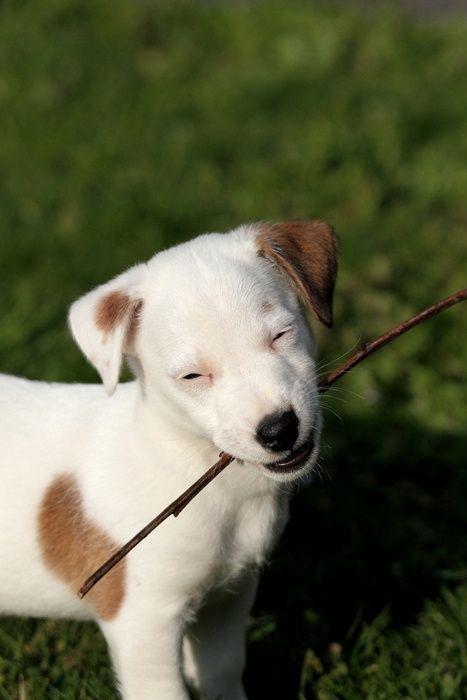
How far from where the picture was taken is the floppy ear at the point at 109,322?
11.7 feet

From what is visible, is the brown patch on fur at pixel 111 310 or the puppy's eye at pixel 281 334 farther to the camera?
the brown patch on fur at pixel 111 310

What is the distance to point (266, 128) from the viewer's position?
8.68 m

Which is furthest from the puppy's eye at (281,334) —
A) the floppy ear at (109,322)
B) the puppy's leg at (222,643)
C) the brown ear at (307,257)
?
the puppy's leg at (222,643)

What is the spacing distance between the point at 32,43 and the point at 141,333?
22.9ft

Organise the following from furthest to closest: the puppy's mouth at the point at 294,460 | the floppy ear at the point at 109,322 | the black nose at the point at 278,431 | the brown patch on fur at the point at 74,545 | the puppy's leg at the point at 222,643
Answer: the puppy's leg at the point at 222,643 < the brown patch on fur at the point at 74,545 < the floppy ear at the point at 109,322 < the puppy's mouth at the point at 294,460 < the black nose at the point at 278,431

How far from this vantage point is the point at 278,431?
10.5 ft

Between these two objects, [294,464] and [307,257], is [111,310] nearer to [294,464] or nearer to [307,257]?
[307,257]

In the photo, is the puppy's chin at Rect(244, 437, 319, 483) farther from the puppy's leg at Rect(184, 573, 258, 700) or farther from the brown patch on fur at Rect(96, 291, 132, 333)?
the puppy's leg at Rect(184, 573, 258, 700)

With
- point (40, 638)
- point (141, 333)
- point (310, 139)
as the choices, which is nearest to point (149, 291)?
point (141, 333)

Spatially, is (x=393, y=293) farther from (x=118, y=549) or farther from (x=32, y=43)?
(x=32, y=43)

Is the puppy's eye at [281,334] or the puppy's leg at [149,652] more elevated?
the puppy's eye at [281,334]

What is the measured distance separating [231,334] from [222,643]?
1.39 m

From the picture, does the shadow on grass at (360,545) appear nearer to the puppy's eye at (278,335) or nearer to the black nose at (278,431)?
the black nose at (278,431)

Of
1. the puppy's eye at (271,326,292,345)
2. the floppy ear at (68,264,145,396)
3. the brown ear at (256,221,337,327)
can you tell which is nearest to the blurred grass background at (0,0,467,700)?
the brown ear at (256,221,337,327)
